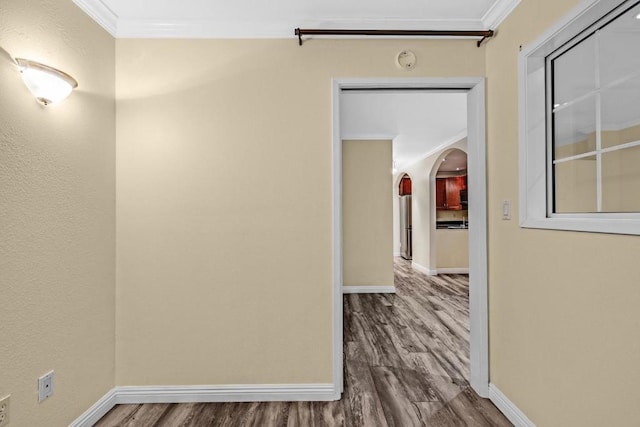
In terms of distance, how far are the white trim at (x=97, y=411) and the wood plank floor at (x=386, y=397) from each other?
0.04 m

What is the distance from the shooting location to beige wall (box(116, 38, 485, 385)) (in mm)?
2205

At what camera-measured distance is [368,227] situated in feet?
17.7

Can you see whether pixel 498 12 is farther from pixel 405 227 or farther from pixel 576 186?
pixel 405 227

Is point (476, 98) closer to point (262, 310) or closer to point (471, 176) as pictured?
point (471, 176)

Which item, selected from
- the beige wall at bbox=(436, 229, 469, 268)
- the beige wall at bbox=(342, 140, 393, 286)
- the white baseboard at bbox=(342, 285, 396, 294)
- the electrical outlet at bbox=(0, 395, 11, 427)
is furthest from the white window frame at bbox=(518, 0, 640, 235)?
the beige wall at bbox=(436, 229, 469, 268)

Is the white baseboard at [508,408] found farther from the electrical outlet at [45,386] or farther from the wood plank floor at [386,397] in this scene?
the electrical outlet at [45,386]

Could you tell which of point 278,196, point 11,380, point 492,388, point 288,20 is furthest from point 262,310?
point 288,20

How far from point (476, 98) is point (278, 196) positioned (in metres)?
1.50

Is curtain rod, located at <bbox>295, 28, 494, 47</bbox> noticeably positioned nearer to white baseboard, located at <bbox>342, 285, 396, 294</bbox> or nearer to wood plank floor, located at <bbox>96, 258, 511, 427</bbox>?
wood plank floor, located at <bbox>96, 258, 511, 427</bbox>

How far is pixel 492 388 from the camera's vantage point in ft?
7.10

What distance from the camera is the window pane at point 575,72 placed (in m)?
1.55

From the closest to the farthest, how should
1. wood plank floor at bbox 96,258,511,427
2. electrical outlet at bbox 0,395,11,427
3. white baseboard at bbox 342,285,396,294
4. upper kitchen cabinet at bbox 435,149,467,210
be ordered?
electrical outlet at bbox 0,395,11,427 < wood plank floor at bbox 96,258,511,427 < white baseboard at bbox 342,285,396,294 < upper kitchen cabinet at bbox 435,149,467,210

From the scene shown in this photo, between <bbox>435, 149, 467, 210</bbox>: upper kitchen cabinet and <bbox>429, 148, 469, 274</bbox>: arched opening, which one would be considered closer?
<bbox>429, 148, 469, 274</bbox>: arched opening

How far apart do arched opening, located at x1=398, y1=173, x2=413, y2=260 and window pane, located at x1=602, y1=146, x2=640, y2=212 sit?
25.3ft
